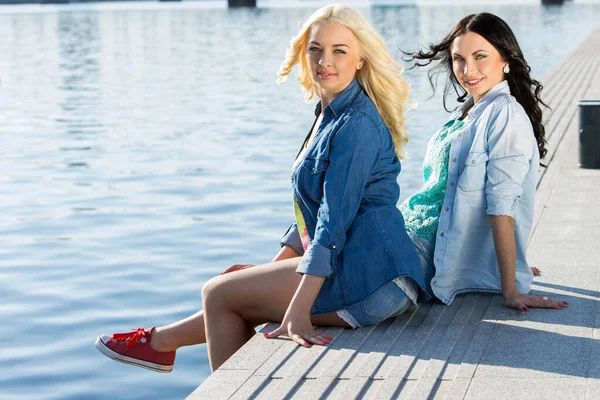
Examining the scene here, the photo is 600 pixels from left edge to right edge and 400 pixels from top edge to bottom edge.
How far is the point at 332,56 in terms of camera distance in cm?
430

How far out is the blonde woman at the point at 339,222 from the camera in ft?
13.7

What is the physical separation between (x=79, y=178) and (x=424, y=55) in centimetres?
760

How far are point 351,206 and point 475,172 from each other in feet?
2.48

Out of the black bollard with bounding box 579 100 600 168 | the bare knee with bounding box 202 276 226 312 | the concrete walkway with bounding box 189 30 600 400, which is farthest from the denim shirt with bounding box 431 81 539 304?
the black bollard with bounding box 579 100 600 168

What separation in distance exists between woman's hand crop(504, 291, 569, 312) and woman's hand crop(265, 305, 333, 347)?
896mm

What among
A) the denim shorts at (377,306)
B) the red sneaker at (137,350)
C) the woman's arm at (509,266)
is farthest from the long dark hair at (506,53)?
the red sneaker at (137,350)

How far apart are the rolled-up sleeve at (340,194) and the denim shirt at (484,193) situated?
0.67 metres

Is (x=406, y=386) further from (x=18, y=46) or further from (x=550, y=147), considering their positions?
(x=18, y=46)

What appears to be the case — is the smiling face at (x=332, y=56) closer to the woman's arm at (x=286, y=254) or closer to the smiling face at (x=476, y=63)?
the smiling face at (x=476, y=63)

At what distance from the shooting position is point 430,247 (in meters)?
4.80

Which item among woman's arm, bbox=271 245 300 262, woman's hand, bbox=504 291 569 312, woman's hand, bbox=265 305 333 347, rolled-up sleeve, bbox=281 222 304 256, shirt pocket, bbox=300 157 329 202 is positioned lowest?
woman's hand, bbox=504 291 569 312

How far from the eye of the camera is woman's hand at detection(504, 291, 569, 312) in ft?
15.4

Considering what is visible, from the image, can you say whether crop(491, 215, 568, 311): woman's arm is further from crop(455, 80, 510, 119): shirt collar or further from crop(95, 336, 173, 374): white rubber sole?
crop(95, 336, 173, 374): white rubber sole

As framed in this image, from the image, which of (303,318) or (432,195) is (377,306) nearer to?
(303,318)
